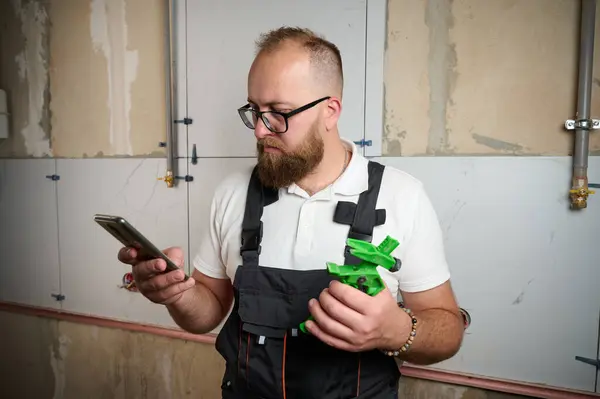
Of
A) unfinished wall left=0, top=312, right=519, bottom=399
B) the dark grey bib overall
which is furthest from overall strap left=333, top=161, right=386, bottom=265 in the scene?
unfinished wall left=0, top=312, right=519, bottom=399

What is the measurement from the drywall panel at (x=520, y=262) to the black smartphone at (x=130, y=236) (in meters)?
1.01

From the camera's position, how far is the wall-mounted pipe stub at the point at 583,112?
4.26 feet

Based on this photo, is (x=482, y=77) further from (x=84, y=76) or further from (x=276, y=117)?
(x=84, y=76)

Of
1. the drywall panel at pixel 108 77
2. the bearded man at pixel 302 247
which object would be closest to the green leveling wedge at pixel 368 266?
the bearded man at pixel 302 247

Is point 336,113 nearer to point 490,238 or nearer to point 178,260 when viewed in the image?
point 178,260

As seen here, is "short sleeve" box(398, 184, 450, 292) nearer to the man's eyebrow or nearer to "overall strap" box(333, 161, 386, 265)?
"overall strap" box(333, 161, 386, 265)

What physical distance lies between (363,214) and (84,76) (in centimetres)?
175

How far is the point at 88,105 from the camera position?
2.06 metres

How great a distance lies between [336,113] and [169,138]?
0.97m

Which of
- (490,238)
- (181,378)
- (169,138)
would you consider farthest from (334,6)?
(181,378)

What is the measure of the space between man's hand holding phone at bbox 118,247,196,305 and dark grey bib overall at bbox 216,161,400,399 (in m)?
0.18

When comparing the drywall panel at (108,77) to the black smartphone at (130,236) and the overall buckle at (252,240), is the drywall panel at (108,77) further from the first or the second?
the black smartphone at (130,236)

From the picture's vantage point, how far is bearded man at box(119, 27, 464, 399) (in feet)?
3.23

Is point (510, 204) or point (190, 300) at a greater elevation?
point (510, 204)
